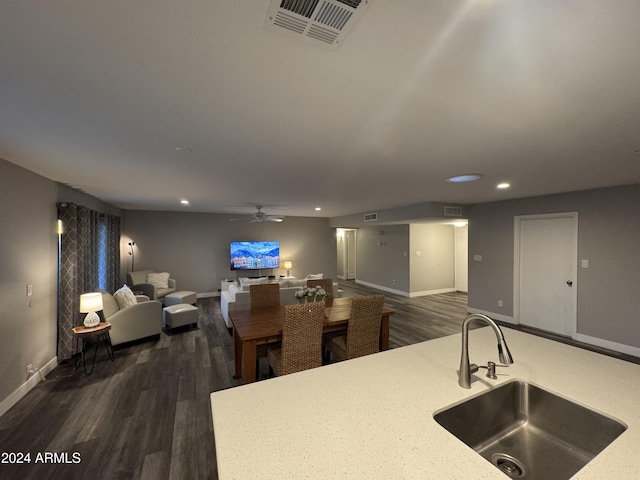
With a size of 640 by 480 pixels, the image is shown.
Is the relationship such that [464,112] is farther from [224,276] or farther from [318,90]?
[224,276]

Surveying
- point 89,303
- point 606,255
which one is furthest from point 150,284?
point 606,255

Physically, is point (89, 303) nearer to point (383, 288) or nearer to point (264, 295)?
point (264, 295)

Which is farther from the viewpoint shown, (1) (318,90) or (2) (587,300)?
(2) (587,300)

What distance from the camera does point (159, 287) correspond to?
6.07m

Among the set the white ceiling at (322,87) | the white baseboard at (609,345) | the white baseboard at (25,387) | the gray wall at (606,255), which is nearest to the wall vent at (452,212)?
the gray wall at (606,255)

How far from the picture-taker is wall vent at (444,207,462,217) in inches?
205

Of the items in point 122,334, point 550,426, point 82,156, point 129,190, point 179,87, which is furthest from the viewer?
point 129,190

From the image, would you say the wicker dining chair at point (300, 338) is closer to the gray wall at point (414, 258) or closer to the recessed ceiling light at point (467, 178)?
the recessed ceiling light at point (467, 178)

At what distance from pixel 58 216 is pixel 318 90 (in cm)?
389

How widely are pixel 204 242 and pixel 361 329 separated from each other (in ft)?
19.4

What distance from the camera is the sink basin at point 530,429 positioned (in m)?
1.04

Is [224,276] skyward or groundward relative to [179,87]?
groundward

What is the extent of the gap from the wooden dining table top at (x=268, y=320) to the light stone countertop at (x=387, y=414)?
1.30 m

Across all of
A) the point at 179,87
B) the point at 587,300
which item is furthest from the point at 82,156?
the point at 587,300
